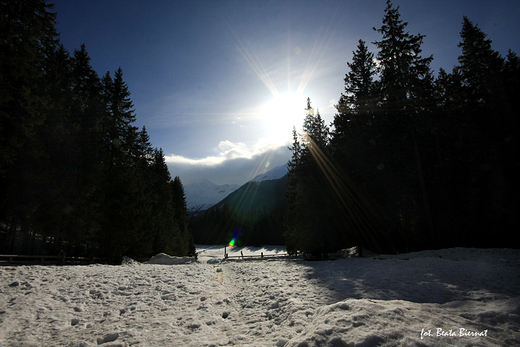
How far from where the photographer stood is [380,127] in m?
22.5

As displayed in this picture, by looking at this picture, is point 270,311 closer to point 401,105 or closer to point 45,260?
point 45,260

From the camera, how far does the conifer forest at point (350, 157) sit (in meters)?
15.6

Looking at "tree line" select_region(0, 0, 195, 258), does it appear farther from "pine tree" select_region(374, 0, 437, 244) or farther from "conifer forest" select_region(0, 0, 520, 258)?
"pine tree" select_region(374, 0, 437, 244)

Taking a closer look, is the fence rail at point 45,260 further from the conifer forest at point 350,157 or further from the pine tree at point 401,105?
the pine tree at point 401,105

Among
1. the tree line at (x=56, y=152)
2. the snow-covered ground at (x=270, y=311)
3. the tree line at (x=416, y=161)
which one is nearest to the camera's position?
the snow-covered ground at (x=270, y=311)

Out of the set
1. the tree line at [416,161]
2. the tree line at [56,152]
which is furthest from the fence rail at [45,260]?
the tree line at [416,161]

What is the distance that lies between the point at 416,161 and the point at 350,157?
5.58m

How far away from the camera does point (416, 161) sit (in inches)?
790

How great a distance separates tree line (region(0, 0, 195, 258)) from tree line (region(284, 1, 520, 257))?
1915 cm

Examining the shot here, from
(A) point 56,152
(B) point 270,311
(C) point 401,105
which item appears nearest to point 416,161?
(C) point 401,105

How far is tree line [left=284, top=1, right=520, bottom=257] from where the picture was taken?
19375 mm

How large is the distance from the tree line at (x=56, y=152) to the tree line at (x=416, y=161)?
1915 cm

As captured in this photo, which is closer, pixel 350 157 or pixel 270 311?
pixel 270 311

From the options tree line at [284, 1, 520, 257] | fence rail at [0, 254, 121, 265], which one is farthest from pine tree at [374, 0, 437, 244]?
fence rail at [0, 254, 121, 265]
